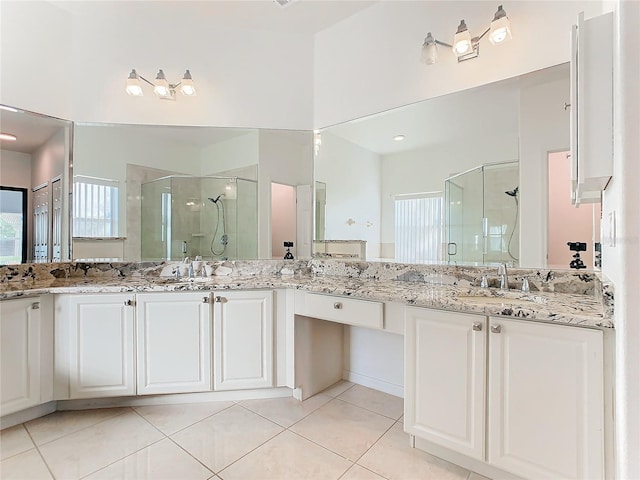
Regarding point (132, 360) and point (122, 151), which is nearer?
point (132, 360)

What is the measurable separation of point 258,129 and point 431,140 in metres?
1.40

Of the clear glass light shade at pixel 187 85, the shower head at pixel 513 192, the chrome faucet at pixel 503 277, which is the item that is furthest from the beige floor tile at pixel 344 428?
the clear glass light shade at pixel 187 85

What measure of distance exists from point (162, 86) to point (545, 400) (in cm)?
303

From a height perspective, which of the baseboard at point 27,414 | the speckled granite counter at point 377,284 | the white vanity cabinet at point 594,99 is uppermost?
the white vanity cabinet at point 594,99

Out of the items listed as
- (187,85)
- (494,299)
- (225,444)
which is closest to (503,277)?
(494,299)

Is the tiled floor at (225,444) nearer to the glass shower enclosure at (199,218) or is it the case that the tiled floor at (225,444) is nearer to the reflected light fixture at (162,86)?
the glass shower enclosure at (199,218)

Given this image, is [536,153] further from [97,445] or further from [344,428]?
[97,445]

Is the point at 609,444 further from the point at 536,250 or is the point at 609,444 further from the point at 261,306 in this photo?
the point at 261,306

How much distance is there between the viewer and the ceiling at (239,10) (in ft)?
7.48

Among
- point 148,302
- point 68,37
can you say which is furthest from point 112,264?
point 68,37

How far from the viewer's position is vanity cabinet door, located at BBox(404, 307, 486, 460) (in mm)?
1342

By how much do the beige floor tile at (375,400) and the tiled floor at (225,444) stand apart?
1 centimetres

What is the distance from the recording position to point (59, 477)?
139 cm

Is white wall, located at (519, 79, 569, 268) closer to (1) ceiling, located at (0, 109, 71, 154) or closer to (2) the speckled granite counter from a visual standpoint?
(2) the speckled granite counter
